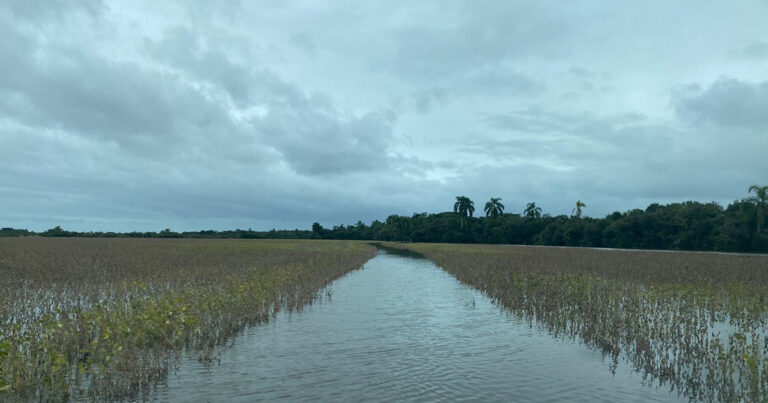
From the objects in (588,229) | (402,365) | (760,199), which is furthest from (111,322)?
(588,229)

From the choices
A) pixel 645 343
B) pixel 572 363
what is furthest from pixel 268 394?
pixel 645 343

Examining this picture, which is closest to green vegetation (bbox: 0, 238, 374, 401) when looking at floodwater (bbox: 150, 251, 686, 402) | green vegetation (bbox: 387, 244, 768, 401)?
floodwater (bbox: 150, 251, 686, 402)

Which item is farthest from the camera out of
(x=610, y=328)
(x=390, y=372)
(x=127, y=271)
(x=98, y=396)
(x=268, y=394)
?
(x=127, y=271)

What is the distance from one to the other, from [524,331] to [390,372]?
7278 mm

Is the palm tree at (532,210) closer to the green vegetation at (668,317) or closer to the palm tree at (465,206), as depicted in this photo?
the palm tree at (465,206)

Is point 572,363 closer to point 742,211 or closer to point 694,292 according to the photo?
point 694,292

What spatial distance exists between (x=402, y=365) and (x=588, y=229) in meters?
101

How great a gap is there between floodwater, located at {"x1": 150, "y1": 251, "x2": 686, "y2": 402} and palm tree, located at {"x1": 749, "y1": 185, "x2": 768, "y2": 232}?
66.2 metres

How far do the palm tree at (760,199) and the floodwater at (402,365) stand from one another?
217ft

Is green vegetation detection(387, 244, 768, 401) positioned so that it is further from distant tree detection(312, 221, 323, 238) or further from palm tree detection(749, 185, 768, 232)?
distant tree detection(312, 221, 323, 238)

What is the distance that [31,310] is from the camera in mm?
18234

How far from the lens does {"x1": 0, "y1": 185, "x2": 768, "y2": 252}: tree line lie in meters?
70.3

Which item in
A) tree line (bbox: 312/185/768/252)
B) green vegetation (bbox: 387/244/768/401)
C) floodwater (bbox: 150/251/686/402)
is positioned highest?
tree line (bbox: 312/185/768/252)

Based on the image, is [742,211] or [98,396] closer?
[98,396]
